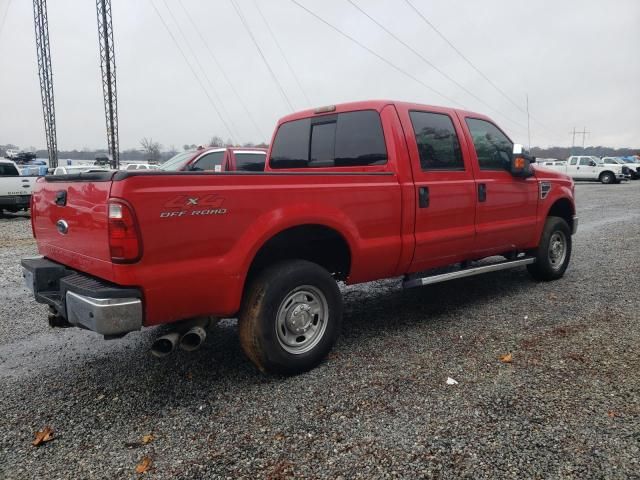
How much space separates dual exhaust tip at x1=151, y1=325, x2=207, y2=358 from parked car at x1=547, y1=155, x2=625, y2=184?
111ft

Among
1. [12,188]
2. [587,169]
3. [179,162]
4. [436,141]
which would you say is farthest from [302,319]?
[587,169]

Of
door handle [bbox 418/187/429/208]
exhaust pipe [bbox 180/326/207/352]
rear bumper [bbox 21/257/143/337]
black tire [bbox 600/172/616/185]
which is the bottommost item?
exhaust pipe [bbox 180/326/207/352]

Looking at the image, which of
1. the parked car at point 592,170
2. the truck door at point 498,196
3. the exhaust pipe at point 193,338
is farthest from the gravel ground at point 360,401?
the parked car at point 592,170

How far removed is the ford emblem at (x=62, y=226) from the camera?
10.7 ft

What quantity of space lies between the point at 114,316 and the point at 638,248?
349 inches

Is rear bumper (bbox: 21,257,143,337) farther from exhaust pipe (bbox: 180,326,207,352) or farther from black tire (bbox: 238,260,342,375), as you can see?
black tire (bbox: 238,260,342,375)

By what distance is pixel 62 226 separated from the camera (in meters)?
3.32

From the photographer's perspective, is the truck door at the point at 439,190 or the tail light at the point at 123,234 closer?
the tail light at the point at 123,234

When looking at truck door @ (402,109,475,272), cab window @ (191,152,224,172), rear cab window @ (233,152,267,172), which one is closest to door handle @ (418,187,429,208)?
truck door @ (402,109,475,272)

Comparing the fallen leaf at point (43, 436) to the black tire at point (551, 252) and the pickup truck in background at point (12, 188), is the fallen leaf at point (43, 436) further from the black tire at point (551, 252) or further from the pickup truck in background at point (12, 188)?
the pickup truck in background at point (12, 188)

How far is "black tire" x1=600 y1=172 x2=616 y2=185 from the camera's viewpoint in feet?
106

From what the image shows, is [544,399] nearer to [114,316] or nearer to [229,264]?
[229,264]

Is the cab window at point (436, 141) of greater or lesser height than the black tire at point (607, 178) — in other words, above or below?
above

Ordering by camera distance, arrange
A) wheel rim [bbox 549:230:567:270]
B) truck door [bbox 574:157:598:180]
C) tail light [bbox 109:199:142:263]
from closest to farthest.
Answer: tail light [bbox 109:199:142:263]
wheel rim [bbox 549:230:567:270]
truck door [bbox 574:157:598:180]
